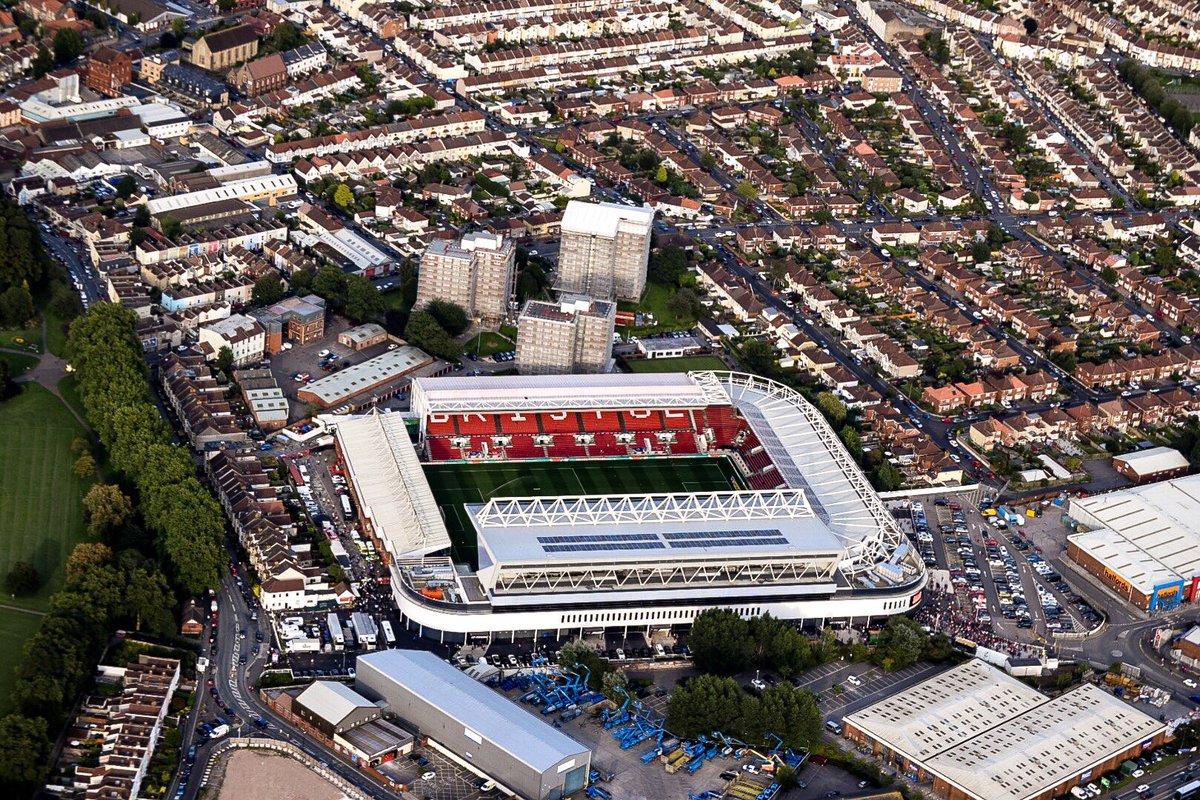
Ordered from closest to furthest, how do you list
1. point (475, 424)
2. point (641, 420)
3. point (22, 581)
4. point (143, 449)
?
point (22, 581) → point (143, 449) → point (475, 424) → point (641, 420)

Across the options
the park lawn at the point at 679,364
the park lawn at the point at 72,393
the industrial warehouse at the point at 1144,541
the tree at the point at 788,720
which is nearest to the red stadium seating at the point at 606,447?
the park lawn at the point at 679,364

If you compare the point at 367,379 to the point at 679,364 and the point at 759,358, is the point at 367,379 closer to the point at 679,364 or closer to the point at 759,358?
the point at 679,364

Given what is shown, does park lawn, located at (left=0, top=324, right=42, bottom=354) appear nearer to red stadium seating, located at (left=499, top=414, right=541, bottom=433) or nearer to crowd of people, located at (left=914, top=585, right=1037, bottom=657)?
red stadium seating, located at (left=499, top=414, right=541, bottom=433)

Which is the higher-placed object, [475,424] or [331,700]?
[331,700]

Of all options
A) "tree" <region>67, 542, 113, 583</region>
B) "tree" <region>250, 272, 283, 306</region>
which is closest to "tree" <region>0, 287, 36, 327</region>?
"tree" <region>250, 272, 283, 306</region>

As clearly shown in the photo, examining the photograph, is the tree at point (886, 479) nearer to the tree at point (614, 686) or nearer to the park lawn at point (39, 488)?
the tree at point (614, 686)

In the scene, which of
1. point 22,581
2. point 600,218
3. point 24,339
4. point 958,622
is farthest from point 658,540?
point 24,339
